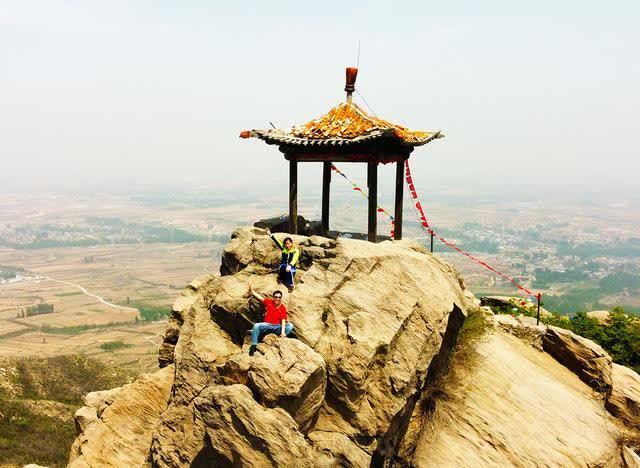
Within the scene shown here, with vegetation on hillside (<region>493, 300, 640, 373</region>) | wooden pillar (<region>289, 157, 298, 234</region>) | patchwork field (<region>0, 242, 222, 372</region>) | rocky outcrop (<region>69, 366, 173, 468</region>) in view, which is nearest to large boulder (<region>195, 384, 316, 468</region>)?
rocky outcrop (<region>69, 366, 173, 468</region>)

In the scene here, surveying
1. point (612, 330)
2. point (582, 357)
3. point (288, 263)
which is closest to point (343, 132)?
point (288, 263)

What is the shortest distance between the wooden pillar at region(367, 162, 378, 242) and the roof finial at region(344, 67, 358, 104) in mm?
2527

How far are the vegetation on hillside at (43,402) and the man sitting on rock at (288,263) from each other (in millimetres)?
27227

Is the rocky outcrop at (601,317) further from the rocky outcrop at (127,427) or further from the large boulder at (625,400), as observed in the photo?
the rocky outcrop at (127,427)

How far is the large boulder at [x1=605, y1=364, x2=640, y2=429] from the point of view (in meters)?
14.4

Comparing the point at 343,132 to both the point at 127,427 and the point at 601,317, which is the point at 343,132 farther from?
the point at 601,317

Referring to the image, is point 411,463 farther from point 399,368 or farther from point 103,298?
point 103,298

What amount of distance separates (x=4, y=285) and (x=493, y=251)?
176 meters

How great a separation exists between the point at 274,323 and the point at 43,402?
38738 millimetres

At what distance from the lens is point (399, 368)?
36.4ft

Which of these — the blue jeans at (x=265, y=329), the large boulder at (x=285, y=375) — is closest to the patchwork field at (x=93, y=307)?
the blue jeans at (x=265, y=329)

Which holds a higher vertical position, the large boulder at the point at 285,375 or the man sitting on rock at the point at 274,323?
the man sitting on rock at the point at 274,323

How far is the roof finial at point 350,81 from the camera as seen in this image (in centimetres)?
1698

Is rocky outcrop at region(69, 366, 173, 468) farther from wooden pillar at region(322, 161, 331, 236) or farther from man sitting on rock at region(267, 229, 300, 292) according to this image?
wooden pillar at region(322, 161, 331, 236)
